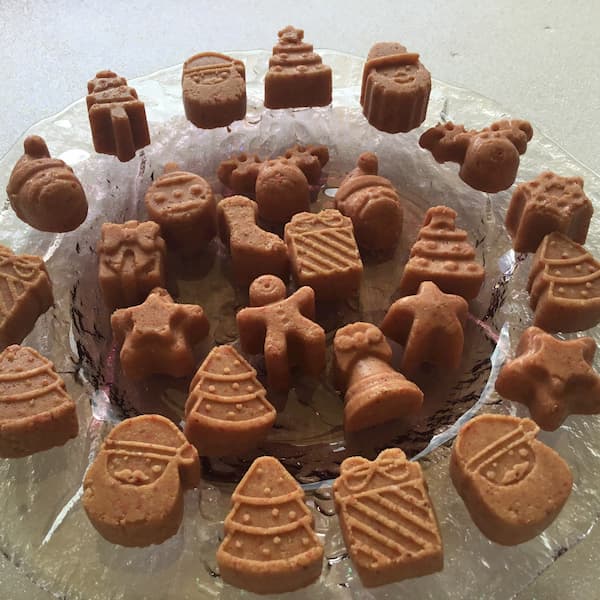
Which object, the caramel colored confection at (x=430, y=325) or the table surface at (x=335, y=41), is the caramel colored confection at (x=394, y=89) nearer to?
the caramel colored confection at (x=430, y=325)

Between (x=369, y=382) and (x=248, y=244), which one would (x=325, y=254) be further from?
(x=369, y=382)

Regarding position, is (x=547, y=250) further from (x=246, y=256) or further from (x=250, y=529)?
(x=250, y=529)

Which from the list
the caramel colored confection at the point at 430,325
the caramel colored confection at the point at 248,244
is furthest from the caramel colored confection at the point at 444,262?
the caramel colored confection at the point at 248,244

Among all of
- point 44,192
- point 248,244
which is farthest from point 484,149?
point 44,192

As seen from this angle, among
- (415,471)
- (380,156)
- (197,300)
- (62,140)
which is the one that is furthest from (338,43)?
(415,471)

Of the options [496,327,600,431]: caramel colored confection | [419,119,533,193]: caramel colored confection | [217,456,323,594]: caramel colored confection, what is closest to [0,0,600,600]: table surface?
[419,119,533,193]: caramel colored confection

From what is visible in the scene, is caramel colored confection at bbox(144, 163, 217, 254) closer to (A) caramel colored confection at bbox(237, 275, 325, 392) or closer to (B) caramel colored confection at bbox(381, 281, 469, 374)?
(A) caramel colored confection at bbox(237, 275, 325, 392)
